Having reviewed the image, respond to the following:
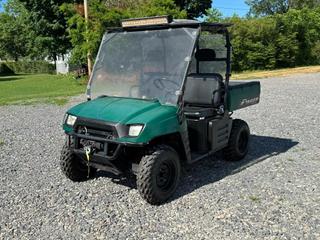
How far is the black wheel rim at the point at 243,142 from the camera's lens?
22.2 feet

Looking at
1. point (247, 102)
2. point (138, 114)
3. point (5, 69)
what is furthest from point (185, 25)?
point (5, 69)

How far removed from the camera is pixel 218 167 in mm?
6367

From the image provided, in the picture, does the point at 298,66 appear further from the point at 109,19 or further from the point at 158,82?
the point at 158,82

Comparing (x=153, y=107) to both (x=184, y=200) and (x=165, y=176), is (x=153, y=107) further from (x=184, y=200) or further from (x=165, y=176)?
(x=184, y=200)

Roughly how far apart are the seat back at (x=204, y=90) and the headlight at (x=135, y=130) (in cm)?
172

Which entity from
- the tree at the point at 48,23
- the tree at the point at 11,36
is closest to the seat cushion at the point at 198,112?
the tree at the point at 48,23

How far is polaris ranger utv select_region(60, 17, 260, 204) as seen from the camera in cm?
478

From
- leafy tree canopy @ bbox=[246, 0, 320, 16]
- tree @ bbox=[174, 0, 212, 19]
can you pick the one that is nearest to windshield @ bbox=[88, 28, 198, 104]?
tree @ bbox=[174, 0, 212, 19]

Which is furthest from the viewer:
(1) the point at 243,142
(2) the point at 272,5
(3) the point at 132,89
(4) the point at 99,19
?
(2) the point at 272,5

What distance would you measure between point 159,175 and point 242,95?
2.22 m

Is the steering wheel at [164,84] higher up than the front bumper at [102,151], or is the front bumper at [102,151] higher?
the steering wheel at [164,84]

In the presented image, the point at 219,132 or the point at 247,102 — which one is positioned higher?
the point at 247,102

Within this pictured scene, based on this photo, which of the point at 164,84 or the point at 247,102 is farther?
the point at 247,102

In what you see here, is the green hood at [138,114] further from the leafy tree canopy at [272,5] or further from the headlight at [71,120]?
the leafy tree canopy at [272,5]
